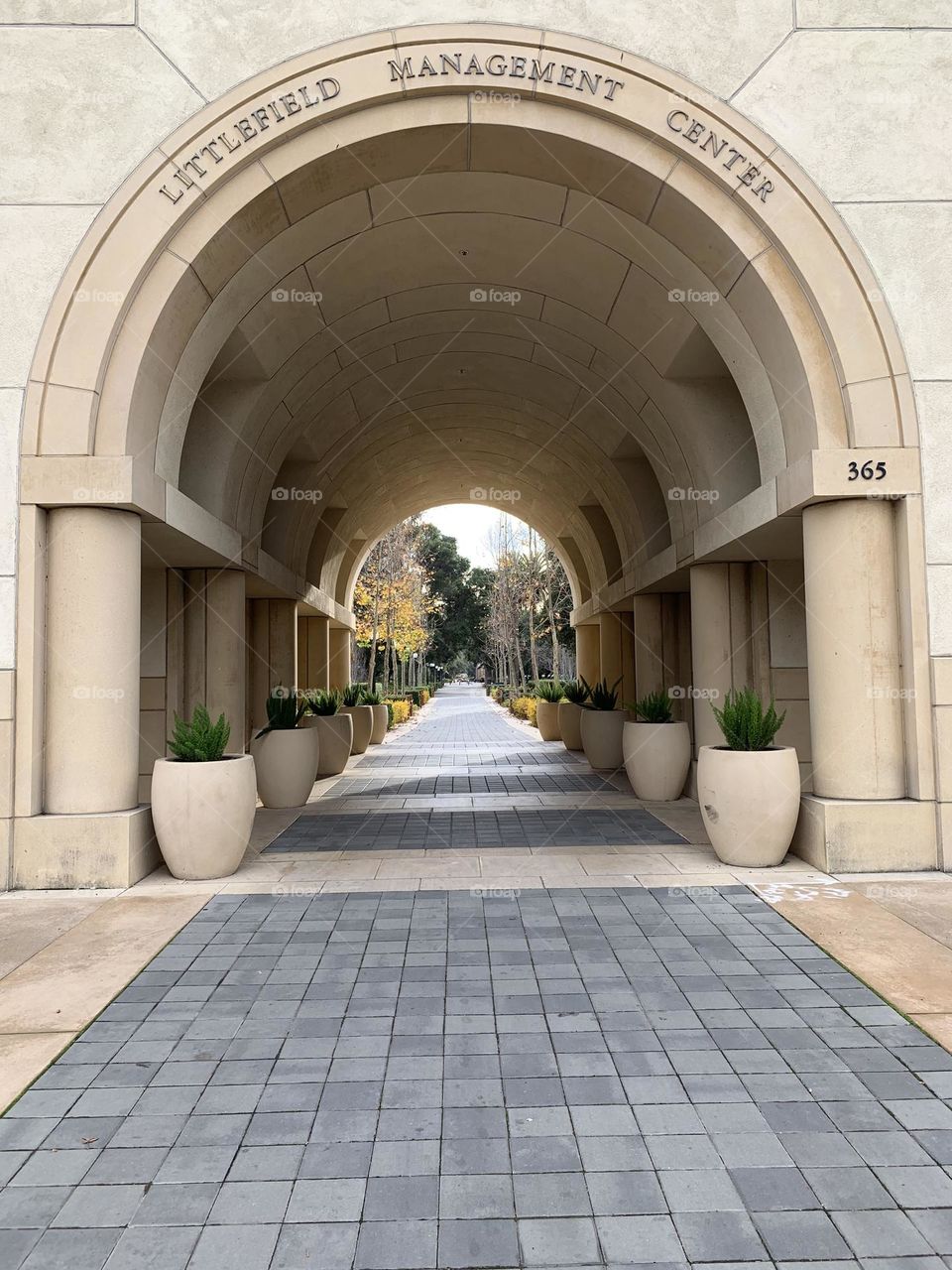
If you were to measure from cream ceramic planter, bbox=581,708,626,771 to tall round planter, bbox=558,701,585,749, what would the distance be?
4.38m

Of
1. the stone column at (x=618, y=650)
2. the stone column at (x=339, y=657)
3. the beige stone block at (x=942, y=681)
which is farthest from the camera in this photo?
the stone column at (x=339, y=657)

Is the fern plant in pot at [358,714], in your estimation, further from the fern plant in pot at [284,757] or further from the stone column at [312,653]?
the fern plant in pot at [284,757]

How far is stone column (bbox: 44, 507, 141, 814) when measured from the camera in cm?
711

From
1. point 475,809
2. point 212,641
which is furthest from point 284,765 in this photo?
point 475,809

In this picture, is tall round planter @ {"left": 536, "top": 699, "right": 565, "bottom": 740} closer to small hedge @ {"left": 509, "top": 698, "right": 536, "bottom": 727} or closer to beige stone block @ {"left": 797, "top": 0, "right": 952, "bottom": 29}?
small hedge @ {"left": 509, "top": 698, "right": 536, "bottom": 727}

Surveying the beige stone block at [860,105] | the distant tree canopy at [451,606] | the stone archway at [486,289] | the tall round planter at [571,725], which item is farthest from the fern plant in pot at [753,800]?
the distant tree canopy at [451,606]

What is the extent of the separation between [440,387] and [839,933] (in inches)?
427

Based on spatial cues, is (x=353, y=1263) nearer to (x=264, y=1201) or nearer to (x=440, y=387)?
(x=264, y=1201)

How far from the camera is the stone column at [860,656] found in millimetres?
7363

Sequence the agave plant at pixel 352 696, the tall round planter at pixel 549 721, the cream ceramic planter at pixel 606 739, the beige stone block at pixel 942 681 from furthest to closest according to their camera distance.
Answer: the tall round planter at pixel 549 721 → the agave plant at pixel 352 696 → the cream ceramic planter at pixel 606 739 → the beige stone block at pixel 942 681

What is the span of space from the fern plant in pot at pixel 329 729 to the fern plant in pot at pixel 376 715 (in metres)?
5.98

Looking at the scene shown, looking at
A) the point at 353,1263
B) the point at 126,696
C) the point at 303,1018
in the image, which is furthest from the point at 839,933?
the point at 126,696

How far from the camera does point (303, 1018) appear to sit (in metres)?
4.34

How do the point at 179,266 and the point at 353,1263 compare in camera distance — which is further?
the point at 179,266
